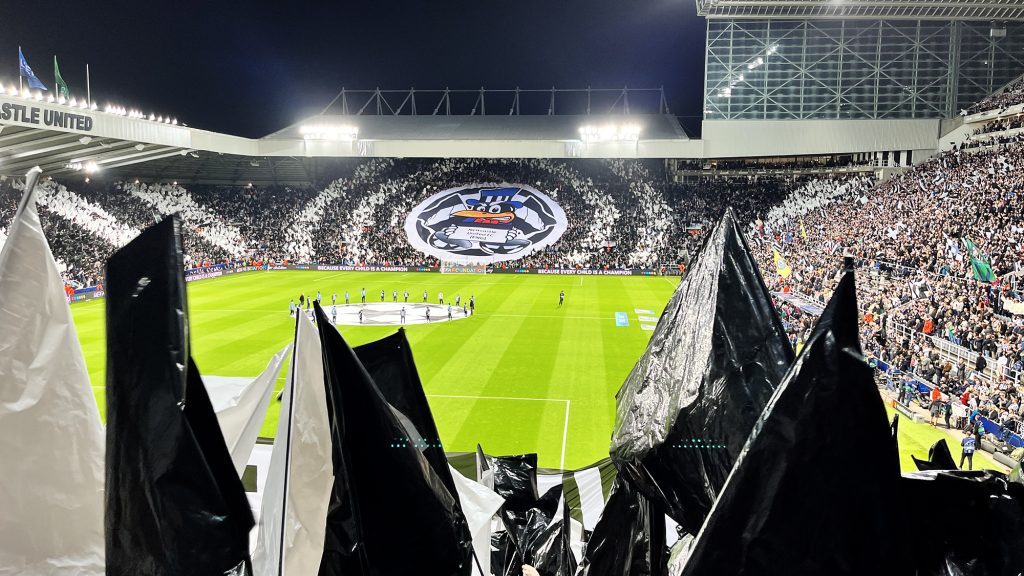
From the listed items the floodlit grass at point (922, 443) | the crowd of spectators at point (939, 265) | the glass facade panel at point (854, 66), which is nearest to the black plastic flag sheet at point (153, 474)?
the floodlit grass at point (922, 443)

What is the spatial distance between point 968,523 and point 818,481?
3.07 feet

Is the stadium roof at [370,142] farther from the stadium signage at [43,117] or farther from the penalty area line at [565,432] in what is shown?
the penalty area line at [565,432]

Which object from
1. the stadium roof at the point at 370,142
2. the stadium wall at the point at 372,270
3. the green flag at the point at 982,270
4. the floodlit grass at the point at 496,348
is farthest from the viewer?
the stadium wall at the point at 372,270

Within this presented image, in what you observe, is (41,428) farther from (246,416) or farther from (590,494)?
(590,494)

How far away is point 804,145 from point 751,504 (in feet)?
179

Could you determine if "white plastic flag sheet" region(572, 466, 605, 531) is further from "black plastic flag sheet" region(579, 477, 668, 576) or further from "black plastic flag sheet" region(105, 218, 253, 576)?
"black plastic flag sheet" region(105, 218, 253, 576)

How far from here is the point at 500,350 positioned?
24797 mm

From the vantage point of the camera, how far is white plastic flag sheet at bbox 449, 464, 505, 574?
3.76 m

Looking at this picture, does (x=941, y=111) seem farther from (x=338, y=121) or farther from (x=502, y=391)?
(x=338, y=121)

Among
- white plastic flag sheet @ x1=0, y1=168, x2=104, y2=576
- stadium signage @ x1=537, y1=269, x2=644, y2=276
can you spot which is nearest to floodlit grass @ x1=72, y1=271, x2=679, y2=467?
stadium signage @ x1=537, y1=269, x2=644, y2=276

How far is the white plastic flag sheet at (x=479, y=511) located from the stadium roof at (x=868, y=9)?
49.7m

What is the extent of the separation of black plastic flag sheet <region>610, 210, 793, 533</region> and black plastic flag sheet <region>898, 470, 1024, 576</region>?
36.9 inches

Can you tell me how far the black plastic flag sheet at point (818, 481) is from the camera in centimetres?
→ 177

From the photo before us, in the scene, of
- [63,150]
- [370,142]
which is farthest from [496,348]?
[370,142]
